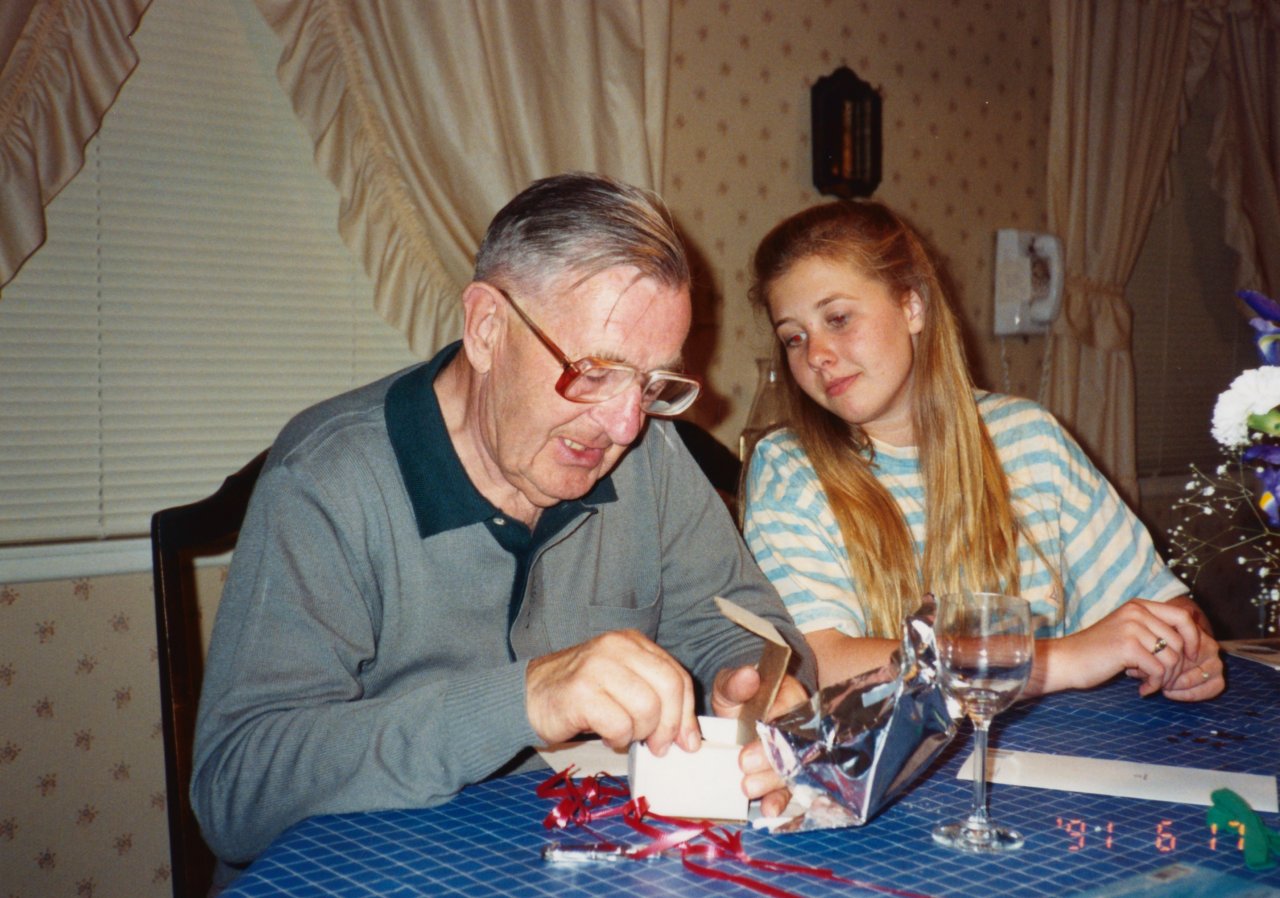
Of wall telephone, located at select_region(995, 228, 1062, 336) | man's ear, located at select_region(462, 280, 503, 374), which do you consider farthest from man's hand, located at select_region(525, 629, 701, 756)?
wall telephone, located at select_region(995, 228, 1062, 336)

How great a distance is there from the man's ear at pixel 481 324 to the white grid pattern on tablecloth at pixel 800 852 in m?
0.50


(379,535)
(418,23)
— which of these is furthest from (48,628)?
(418,23)

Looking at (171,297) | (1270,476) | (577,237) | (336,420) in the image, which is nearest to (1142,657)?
(1270,476)

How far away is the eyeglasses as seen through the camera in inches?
50.5

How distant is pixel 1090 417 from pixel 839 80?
1.45m

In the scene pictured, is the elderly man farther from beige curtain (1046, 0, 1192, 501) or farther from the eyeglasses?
beige curtain (1046, 0, 1192, 501)

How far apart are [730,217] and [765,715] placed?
207 centimetres

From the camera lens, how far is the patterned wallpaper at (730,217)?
2146mm

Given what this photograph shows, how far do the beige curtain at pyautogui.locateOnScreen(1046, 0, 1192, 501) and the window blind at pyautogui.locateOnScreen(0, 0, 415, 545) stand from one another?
2.35m

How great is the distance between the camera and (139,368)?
7.32 feet

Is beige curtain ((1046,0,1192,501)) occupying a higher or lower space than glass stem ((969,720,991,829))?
higher

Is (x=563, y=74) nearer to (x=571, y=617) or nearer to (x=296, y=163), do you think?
(x=296, y=163)

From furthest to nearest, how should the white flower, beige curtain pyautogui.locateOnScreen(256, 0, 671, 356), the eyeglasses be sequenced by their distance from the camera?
beige curtain pyautogui.locateOnScreen(256, 0, 671, 356) < the eyeglasses < the white flower

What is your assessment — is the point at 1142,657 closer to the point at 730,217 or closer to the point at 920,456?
the point at 920,456
